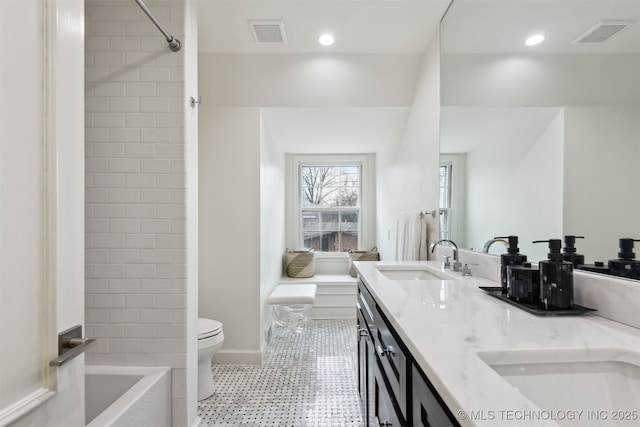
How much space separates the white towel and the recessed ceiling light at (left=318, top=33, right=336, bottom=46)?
147 cm

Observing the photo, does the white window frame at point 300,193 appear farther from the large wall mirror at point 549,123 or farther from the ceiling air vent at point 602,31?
the ceiling air vent at point 602,31

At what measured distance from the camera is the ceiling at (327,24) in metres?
2.12

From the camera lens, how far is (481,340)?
730 mm

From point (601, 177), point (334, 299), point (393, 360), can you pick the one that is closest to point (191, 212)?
point (393, 360)

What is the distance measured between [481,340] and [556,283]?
410 mm

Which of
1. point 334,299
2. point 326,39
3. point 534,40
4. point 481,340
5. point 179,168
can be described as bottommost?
point 334,299

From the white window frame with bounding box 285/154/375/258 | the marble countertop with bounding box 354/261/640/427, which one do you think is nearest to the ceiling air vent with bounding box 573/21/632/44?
the marble countertop with bounding box 354/261/640/427

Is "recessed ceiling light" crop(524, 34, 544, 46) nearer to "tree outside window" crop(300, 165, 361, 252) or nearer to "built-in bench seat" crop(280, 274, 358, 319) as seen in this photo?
"built-in bench seat" crop(280, 274, 358, 319)

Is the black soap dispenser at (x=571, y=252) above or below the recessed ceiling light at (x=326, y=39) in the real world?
below

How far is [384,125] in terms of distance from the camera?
3088 millimetres

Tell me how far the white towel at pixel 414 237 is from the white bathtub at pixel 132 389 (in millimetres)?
1766

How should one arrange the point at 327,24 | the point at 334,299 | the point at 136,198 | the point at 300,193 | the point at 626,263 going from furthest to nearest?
1. the point at 300,193
2. the point at 334,299
3. the point at 327,24
4. the point at 136,198
5. the point at 626,263

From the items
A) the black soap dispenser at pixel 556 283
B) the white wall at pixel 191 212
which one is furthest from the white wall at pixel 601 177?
the white wall at pixel 191 212

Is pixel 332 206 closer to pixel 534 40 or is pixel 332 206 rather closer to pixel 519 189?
pixel 519 189
